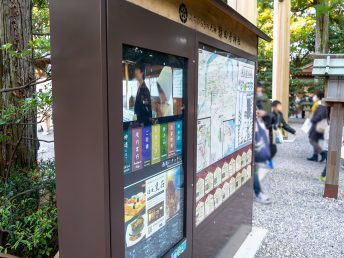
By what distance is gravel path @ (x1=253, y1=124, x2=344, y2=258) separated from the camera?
11.9ft

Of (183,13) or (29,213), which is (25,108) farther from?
(183,13)

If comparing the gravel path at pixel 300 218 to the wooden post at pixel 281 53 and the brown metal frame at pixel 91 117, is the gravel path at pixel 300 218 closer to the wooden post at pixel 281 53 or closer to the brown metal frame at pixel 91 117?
the wooden post at pixel 281 53

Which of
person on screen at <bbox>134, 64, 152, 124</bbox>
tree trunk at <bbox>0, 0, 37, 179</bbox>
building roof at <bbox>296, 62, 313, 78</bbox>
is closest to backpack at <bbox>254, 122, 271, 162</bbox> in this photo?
person on screen at <bbox>134, 64, 152, 124</bbox>

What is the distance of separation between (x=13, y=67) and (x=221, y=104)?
169 cm

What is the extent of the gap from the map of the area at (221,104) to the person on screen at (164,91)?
1.24 feet

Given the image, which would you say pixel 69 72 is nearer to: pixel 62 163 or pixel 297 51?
pixel 62 163

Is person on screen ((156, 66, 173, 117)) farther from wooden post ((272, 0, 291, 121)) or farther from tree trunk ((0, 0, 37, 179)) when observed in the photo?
tree trunk ((0, 0, 37, 179))

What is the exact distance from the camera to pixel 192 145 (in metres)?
2.03

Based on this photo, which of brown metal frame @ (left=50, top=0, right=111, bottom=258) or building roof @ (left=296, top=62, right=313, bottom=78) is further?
building roof @ (left=296, top=62, right=313, bottom=78)

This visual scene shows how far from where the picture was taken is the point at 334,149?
15.9 ft

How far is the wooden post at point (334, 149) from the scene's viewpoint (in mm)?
4715

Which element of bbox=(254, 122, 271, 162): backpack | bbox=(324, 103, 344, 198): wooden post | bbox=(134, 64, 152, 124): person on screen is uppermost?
bbox=(134, 64, 152, 124): person on screen

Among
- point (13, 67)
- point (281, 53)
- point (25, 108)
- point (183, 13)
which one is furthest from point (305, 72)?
point (13, 67)

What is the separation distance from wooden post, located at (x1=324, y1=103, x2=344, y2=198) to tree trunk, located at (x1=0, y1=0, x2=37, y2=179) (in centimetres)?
→ 415
